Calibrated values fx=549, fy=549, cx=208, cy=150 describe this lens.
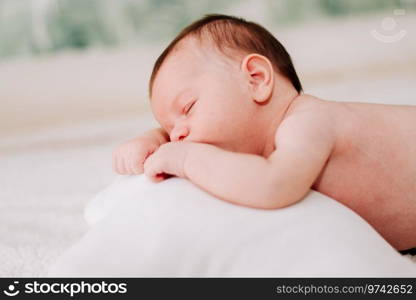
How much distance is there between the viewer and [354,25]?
2.29 meters

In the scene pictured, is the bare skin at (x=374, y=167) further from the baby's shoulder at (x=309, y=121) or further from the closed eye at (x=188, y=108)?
the closed eye at (x=188, y=108)

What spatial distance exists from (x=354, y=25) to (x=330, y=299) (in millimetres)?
1787

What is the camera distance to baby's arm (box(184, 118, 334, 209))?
793mm

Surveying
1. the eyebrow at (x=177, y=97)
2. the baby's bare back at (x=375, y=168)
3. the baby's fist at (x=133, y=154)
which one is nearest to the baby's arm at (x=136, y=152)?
the baby's fist at (x=133, y=154)

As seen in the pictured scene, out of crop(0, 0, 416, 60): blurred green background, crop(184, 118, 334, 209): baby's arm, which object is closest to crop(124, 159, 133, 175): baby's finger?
crop(184, 118, 334, 209): baby's arm

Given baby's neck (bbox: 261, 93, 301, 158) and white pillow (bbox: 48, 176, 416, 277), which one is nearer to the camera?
white pillow (bbox: 48, 176, 416, 277)

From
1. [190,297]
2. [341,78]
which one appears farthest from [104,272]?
[341,78]

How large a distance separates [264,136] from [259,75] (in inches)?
4.4

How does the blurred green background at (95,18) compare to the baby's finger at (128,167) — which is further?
the blurred green background at (95,18)

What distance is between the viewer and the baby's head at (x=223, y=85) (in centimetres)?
94

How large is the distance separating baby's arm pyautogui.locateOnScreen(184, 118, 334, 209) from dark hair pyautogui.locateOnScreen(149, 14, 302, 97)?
22 centimetres

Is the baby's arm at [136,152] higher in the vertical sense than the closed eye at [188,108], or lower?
lower

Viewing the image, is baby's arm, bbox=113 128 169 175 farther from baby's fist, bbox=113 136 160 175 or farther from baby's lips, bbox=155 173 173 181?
baby's lips, bbox=155 173 173 181

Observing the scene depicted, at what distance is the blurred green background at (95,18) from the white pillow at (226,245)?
5.43 feet
